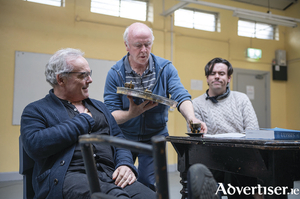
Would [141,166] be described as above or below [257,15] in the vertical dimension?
below

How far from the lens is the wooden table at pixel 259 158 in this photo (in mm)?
1093

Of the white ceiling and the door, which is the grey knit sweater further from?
the white ceiling

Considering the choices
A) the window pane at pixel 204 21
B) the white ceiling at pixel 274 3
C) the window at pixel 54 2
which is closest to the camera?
the window at pixel 54 2

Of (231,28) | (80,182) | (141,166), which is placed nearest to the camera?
(80,182)

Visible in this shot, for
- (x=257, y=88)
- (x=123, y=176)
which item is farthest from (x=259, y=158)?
(x=257, y=88)


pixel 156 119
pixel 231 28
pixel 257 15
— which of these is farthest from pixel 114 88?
pixel 231 28

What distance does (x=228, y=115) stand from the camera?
2576mm

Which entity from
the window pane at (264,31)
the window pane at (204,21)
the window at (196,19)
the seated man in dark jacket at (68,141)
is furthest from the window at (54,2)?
the window pane at (264,31)

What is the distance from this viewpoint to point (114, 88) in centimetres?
225

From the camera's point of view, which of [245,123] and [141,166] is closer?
[141,166]

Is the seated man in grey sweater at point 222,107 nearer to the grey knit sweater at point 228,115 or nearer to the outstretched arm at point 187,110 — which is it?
the grey knit sweater at point 228,115

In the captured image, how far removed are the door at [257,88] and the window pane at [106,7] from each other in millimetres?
3069

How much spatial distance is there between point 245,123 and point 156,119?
0.95 metres

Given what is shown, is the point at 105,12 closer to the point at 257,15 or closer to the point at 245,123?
the point at 257,15
